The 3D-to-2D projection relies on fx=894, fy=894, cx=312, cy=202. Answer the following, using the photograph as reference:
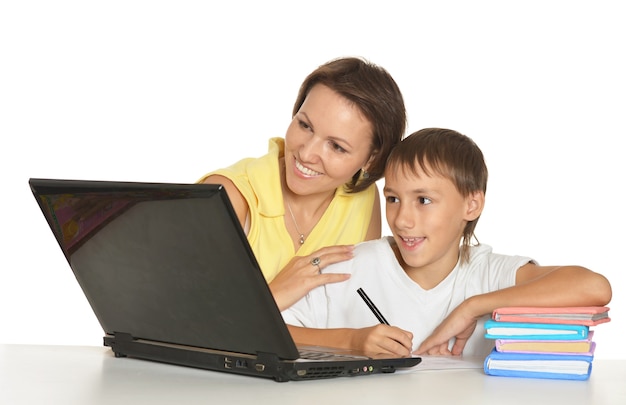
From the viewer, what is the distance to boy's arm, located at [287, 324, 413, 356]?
65.3 inches

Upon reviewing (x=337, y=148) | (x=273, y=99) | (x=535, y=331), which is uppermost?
(x=273, y=99)

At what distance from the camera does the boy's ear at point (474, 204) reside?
211 cm

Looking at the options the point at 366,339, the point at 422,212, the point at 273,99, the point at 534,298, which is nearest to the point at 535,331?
the point at 534,298

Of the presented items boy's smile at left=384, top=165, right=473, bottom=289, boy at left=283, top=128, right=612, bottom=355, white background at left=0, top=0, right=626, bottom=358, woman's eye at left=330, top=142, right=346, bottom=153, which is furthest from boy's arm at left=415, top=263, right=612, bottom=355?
white background at left=0, top=0, right=626, bottom=358

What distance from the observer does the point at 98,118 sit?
4.23 m

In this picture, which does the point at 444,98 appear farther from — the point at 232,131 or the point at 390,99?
the point at 390,99

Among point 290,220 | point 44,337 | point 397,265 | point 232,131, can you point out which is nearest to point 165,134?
point 232,131

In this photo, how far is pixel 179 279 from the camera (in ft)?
4.61

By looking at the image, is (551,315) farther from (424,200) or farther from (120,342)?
(120,342)

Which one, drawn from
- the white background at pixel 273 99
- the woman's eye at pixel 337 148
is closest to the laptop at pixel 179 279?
the woman's eye at pixel 337 148

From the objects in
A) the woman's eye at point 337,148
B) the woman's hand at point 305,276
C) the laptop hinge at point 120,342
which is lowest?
the laptop hinge at point 120,342

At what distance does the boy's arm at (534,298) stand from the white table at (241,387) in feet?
0.53

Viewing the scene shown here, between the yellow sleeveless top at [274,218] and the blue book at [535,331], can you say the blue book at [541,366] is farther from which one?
the yellow sleeveless top at [274,218]

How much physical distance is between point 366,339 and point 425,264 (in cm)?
44
